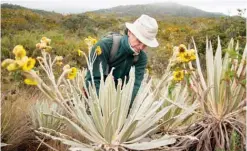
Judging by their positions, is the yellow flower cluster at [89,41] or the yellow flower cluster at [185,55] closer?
the yellow flower cluster at [185,55]

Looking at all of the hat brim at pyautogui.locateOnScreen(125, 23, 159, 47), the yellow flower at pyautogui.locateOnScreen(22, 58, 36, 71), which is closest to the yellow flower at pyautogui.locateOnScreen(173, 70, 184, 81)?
the hat brim at pyautogui.locateOnScreen(125, 23, 159, 47)

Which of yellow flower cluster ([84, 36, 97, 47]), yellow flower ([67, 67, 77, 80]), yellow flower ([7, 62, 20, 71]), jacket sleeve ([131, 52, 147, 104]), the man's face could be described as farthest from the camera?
jacket sleeve ([131, 52, 147, 104])

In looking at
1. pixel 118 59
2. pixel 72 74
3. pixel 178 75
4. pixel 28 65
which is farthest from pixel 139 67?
pixel 28 65

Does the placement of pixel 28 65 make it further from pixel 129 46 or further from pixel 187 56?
pixel 129 46

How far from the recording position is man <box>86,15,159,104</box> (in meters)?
2.86

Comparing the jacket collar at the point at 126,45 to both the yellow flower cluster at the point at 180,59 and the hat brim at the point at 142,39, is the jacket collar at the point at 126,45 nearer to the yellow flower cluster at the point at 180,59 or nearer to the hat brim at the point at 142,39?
the hat brim at the point at 142,39

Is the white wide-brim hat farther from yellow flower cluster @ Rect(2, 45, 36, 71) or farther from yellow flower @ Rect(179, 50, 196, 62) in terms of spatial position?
yellow flower cluster @ Rect(2, 45, 36, 71)

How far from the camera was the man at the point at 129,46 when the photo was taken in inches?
112

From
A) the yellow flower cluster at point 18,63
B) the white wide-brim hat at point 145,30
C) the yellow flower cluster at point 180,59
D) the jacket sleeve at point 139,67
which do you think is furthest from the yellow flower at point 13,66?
the jacket sleeve at point 139,67

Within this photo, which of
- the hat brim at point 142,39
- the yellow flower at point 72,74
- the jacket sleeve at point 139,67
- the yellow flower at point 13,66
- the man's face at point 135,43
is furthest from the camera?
the jacket sleeve at point 139,67

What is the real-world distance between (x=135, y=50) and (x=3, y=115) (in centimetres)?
118

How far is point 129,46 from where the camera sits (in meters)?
2.96

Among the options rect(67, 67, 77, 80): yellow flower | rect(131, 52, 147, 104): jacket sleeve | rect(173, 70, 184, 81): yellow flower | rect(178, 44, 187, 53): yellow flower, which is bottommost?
rect(131, 52, 147, 104): jacket sleeve

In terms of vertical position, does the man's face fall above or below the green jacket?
above
